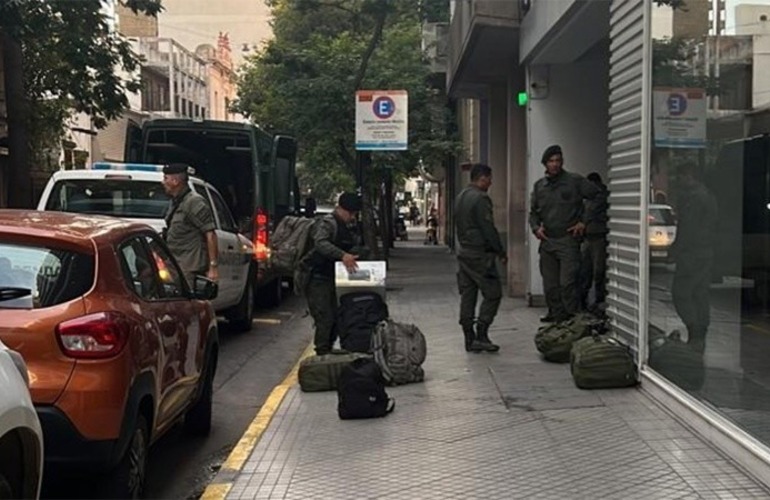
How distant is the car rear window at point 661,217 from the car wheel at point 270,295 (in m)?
8.38

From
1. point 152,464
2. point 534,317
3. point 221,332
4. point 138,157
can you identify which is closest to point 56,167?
point 138,157

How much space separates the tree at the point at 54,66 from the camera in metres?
13.8

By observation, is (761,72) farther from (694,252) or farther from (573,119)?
(573,119)

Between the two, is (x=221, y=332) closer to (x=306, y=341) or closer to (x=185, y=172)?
(x=306, y=341)

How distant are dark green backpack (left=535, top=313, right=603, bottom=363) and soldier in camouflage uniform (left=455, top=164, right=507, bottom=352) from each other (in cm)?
65

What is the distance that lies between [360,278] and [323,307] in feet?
1.43

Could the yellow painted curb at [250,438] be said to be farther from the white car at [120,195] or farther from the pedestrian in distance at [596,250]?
the pedestrian in distance at [596,250]

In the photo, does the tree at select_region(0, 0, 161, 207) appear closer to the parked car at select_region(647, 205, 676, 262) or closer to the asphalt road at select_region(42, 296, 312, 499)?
the asphalt road at select_region(42, 296, 312, 499)

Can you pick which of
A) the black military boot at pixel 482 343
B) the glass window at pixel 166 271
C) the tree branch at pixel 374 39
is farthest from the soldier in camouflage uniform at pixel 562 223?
the tree branch at pixel 374 39

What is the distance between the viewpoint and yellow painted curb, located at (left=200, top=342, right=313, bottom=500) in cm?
507

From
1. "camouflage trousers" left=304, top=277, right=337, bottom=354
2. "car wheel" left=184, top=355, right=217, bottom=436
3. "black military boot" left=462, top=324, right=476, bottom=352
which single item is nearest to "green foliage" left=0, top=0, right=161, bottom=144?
"camouflage trousers" left=304, top=277, right=337, bottom=354

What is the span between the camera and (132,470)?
4641 mm

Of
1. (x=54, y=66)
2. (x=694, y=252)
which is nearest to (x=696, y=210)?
→ (x=694, y=252)

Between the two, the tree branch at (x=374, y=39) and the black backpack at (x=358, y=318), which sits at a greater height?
the tree branch at (x=374, y=39)
